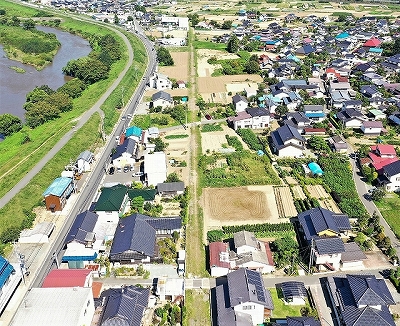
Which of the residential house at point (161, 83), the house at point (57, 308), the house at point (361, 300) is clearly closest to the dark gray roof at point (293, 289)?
the house at point (361, 300)

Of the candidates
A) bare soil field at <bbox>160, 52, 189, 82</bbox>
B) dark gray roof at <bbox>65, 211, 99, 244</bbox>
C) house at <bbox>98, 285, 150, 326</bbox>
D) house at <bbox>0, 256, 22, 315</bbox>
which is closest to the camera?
house at <bbox>98, 285, 150, 326</bbox>

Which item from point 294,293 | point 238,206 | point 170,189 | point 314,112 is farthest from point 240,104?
point 294,293

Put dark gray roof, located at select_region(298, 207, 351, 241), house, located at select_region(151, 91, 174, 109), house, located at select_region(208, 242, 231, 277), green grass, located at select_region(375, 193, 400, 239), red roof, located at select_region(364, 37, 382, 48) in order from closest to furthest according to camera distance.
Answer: house, located at select_region(208, 242, 231, 277) → dark gray roof, located at select_region(298, 207, 351, 241) → green grass, located at select_region(375, 193, 400, 239) → house, located at select_region(151, 91, 174, 109) → red roof, located at select_region(364, 37, 382, 48)

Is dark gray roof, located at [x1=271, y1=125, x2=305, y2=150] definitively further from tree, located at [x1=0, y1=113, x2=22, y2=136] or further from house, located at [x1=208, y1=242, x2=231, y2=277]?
tree, located at [x1=0, y1=113, x2=22, y2=136]

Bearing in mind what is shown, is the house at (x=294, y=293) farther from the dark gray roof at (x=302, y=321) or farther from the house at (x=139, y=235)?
the house at (x=139, y=235)

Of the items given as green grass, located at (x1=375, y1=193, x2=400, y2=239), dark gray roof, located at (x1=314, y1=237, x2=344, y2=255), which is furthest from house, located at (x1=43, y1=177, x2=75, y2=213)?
green grass, located at (x1=375, y1=193, x2=400, y2=239)

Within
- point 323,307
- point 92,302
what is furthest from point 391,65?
point 92,302

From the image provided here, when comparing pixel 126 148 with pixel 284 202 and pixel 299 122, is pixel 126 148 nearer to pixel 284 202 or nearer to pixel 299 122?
pixel 284 202

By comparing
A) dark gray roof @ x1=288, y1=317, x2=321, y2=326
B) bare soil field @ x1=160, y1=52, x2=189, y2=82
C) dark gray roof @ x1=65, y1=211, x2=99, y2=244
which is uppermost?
dark gray roof @ x1=288, y1=317, x2=321, y2=326
